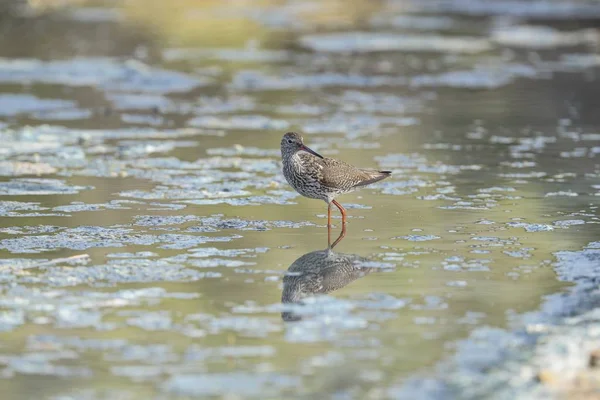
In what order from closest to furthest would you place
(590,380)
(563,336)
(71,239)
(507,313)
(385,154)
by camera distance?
(590,380) → (563,336) → (507,313) → (71,239) → (385,154)

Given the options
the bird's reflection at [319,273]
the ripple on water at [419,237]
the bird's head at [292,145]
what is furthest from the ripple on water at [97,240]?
the ripple on water at [419,237]

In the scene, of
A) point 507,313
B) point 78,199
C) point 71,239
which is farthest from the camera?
point 78,199

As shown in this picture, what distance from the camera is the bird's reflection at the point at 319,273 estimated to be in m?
6.71

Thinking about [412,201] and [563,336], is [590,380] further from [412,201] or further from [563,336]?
[412,201]

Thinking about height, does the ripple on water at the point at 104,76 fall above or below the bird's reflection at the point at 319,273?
above

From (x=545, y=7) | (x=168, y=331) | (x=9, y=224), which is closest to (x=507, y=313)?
(x=168, y=331)

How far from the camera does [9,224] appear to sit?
8594 mm

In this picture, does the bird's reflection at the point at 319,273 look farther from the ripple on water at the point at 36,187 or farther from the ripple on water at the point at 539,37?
the ripple on water at the point at 539,37

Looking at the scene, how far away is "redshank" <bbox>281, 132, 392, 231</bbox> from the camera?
8852mm

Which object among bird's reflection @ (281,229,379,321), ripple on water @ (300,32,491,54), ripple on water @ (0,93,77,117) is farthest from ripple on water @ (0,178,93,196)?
ripple on water @ (300,32,491,54)

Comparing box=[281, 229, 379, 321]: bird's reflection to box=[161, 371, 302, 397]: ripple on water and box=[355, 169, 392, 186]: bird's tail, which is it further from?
box=[355, 169, 392, 186]: bird's tail

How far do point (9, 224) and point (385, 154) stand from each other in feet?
15.6

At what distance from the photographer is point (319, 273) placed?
7.21 meters

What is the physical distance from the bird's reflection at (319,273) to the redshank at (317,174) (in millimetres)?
1015
